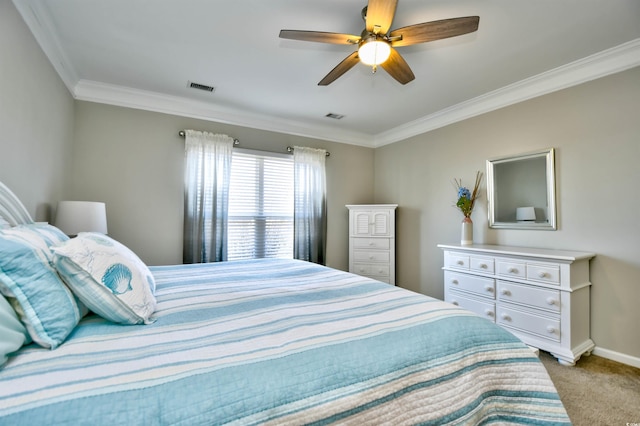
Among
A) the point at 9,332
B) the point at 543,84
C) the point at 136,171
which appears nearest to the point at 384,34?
the point at 543,84

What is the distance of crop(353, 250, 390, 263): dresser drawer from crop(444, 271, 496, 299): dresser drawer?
1016mm

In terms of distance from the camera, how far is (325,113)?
3635mm

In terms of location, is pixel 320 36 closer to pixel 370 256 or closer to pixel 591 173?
pixel 591 173

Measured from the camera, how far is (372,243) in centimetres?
400

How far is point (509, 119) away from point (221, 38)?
2.94 m

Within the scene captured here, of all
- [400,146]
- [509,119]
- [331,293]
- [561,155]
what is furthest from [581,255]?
[400,146]

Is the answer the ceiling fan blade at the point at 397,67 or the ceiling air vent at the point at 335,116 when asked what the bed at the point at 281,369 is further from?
the ceiling air vent at the point at 335,116

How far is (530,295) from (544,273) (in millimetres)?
226

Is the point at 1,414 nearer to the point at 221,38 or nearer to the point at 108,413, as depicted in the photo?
the point at 108,413

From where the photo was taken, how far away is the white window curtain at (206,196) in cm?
324

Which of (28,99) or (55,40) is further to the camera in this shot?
(55,40)

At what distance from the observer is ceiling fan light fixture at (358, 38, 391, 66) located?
175cm

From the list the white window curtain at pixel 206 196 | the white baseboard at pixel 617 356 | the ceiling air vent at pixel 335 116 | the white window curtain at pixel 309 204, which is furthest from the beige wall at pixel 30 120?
the white baseboard at pixel 617 356

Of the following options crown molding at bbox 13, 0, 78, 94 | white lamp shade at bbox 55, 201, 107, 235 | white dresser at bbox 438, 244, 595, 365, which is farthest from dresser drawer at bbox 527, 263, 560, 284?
crown molding at bbox 13, 0, 78, 94
